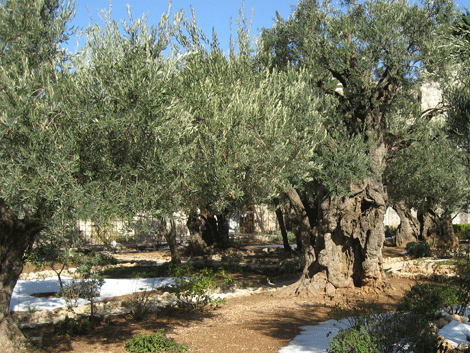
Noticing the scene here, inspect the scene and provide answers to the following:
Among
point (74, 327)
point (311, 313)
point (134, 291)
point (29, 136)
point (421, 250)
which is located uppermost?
point (29, 136)

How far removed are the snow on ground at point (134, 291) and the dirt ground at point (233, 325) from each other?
306mm

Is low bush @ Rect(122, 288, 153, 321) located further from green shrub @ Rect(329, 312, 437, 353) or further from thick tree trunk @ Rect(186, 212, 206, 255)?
thick tree trunk @ Rect(186, 212, 206, 255)

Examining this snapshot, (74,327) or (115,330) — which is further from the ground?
(74,327)

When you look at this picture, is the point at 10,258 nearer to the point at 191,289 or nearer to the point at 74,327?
the point at 74,327

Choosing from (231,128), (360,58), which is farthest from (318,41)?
(231,128)

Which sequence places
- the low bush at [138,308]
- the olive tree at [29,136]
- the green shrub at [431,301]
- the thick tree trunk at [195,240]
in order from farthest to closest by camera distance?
the thick tree trunk at [195,240] → the low bush at [138,308] → the green shrub at [431,301] → the olive tree at [29,136]

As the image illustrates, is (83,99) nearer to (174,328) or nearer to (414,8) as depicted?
(174,328)

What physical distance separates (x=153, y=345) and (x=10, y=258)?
8.75ft

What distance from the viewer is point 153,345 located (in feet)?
24.0

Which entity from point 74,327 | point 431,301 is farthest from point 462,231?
point 74,327

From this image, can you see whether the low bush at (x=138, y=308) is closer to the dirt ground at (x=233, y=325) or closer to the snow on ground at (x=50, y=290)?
the dirt ground at (x=233, y=325)

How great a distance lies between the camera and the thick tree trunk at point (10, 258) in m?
6.30

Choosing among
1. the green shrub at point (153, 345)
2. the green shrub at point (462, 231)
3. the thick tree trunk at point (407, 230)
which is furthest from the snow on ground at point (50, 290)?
the green shrub at point (462, 231)

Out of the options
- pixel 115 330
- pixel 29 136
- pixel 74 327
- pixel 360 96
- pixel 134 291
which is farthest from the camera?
pixel 134 291
